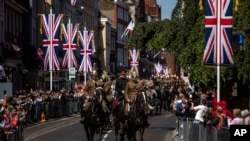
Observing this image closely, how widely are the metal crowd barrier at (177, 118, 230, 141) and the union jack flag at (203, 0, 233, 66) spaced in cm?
180

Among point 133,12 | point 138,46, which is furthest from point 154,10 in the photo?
point 138,46

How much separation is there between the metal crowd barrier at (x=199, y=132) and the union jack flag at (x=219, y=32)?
70.9 inches

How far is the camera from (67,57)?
180ft

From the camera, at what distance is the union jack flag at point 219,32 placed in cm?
2177

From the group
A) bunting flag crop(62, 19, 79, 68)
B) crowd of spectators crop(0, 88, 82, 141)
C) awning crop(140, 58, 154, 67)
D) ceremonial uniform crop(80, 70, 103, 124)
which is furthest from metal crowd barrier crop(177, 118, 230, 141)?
awning crop(140, 58, 154, 67)

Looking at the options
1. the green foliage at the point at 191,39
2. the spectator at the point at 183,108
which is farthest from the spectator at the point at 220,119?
the spectator at the point at 183,108

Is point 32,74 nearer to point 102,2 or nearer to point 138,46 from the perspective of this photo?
point 138,46

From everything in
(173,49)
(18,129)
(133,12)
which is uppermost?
(133,12)

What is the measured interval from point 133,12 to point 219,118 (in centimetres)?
12948

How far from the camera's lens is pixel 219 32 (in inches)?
860

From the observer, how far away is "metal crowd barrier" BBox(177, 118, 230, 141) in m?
15.1

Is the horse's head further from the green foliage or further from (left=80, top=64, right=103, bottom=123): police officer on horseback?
the green foliage

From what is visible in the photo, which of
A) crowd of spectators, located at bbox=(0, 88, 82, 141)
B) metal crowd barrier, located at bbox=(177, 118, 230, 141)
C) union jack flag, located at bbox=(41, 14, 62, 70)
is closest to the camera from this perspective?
metal crowd barrier, located at bbox=(177, 118, 230, 141)

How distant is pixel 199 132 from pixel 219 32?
10.4 feet
